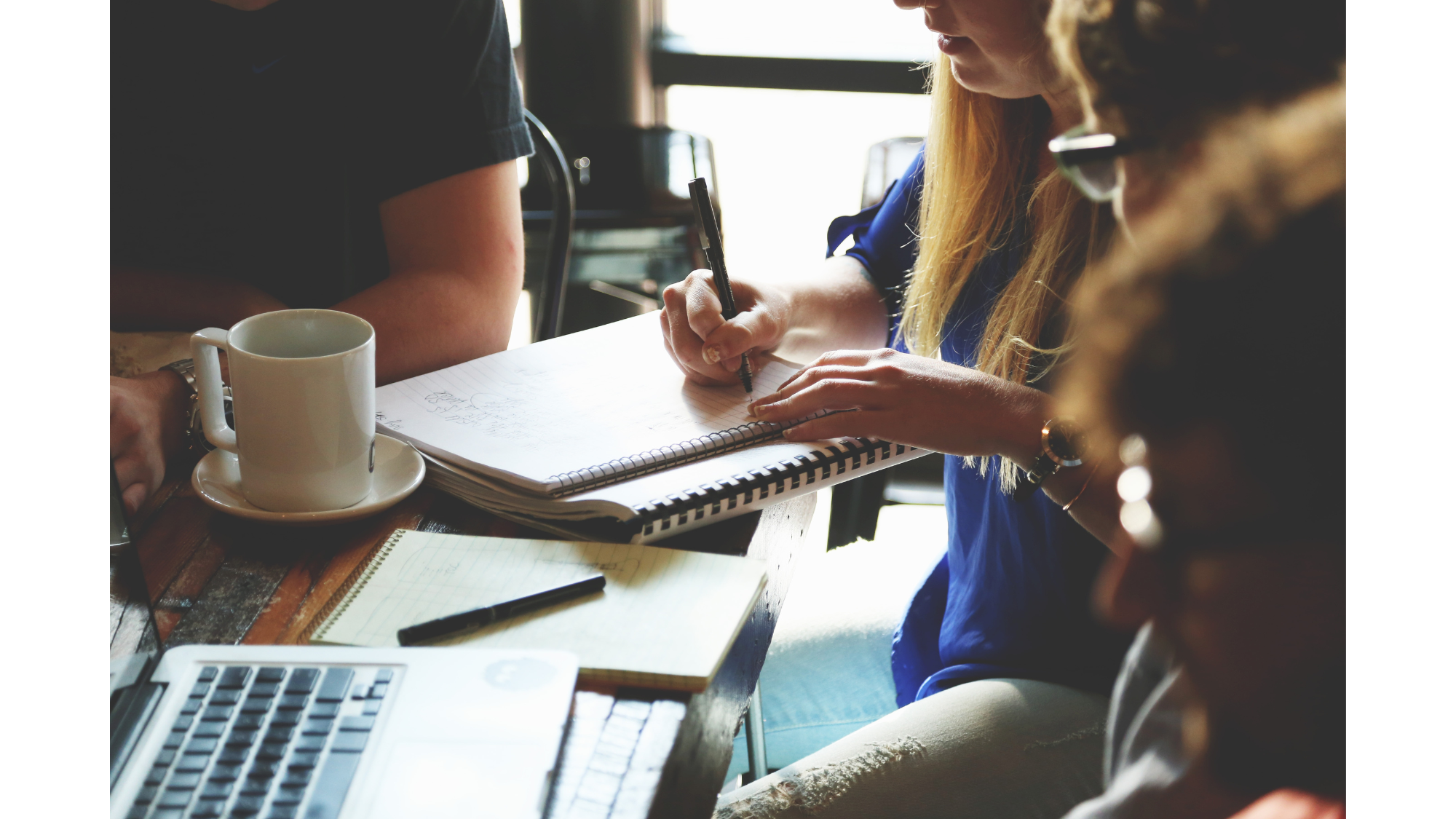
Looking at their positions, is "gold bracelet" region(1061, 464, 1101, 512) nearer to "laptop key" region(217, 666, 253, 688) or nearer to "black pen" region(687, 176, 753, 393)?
"black pen" region(687, 176, 753, 393)

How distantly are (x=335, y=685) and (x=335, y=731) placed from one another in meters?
0.03

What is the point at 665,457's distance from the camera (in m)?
0.77

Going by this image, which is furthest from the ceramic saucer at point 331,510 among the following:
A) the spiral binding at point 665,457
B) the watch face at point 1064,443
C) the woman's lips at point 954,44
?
the woman's lips at point 954,44

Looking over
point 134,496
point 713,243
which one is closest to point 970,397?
point 713,243

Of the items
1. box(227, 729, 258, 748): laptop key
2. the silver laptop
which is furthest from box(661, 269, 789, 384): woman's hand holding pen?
box(227, 729, 258, 748): laptop key

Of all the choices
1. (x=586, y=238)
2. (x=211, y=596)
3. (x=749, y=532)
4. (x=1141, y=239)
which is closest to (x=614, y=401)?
(x=749, y=532)

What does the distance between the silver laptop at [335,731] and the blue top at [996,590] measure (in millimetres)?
474

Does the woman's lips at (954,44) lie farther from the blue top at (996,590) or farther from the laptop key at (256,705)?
the laptop key at (256,705)

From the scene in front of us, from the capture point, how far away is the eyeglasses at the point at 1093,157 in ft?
1.35

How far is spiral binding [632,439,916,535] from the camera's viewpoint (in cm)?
70

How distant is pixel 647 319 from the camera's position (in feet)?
3.59

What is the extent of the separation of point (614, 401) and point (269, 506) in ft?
0.96

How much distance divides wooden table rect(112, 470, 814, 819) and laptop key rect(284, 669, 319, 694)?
8cm

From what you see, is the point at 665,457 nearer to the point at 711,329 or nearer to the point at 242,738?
the point at 711,329
